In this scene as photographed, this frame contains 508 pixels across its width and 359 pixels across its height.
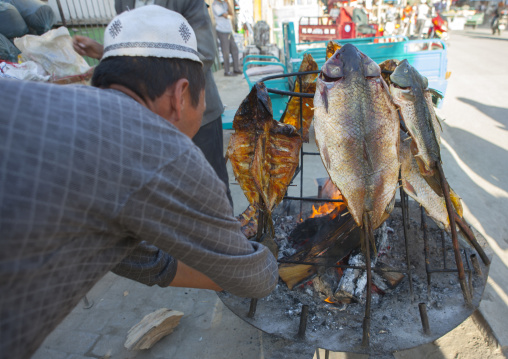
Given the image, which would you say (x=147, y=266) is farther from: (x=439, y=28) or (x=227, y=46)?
(x=439, y=28)

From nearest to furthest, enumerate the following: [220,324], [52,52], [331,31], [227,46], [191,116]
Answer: [191,116] < [220,324] < [52,52] < [227,46] < [331,31]

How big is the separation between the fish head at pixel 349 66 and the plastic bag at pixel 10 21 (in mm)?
5139

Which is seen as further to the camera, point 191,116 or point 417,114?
point 417,114

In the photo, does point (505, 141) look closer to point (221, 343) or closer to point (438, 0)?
point (221, 343)

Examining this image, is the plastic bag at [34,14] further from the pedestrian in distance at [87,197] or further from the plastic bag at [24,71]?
the pedestrian in distance at [87,197]

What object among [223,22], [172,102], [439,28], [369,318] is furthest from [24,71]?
[439,28]

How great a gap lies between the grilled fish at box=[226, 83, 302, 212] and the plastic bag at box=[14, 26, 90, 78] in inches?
151

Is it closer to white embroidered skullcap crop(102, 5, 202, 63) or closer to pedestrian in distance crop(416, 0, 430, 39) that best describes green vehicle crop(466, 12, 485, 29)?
pedestrian in distance crop(416, 0, 430, 39)


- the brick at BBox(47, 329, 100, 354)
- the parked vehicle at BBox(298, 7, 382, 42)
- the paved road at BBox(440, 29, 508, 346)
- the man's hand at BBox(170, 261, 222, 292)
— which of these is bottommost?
the brick at BBox(47, 329, 100, 354)

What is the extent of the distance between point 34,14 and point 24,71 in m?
1.91

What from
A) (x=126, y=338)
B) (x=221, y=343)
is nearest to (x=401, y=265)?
(x=221, y=343)

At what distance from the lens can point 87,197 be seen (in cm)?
72

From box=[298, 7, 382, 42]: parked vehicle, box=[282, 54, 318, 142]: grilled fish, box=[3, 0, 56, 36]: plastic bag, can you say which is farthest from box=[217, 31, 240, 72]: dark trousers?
box=[282, 54, 318, 142]: grilled fish

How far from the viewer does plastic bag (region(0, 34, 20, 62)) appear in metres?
4.24
